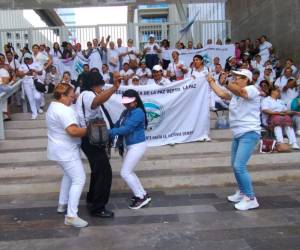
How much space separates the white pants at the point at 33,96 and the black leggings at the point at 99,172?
5040 mm

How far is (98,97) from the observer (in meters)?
5.45

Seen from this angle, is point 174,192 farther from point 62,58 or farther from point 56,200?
point 62,58

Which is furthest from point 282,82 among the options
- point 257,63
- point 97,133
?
point 97,133

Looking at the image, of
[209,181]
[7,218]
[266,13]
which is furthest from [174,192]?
[266,13]

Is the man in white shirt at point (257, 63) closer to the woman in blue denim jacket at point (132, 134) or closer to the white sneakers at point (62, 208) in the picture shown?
the woman in blue denim jacket at point (132, 134)

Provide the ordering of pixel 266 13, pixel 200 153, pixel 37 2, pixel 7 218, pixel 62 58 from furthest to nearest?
1. pixel 37 2
2. pixel 266 13
3. pixel 62 58
4. pixel 200 153
5. pixel 7 218

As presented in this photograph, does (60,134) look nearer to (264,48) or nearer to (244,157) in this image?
(244,157)

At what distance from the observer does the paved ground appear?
4.70 meters

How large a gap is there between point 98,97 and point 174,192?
90.8 inches

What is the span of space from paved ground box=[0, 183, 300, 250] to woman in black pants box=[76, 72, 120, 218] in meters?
0.22

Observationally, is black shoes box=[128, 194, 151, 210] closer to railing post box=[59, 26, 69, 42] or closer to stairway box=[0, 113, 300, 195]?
stairway box=[0, 113, 300, 195]

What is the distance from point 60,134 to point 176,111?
152 inches

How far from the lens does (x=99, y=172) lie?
5.56m

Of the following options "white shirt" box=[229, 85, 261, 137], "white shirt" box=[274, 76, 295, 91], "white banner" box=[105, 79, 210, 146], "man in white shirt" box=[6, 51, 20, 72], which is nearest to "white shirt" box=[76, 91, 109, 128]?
"white shirt" box=[229, 85, 261, 137]
